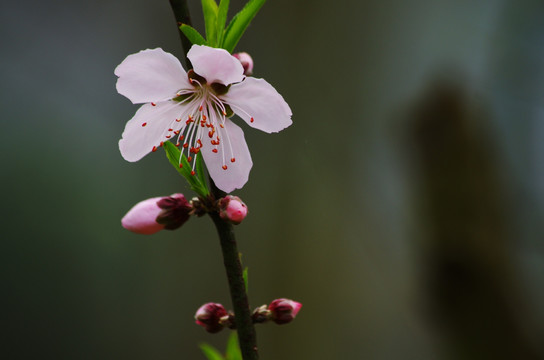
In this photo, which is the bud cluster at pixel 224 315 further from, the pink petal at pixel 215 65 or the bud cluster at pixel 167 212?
the pink petal at pixel 215 65

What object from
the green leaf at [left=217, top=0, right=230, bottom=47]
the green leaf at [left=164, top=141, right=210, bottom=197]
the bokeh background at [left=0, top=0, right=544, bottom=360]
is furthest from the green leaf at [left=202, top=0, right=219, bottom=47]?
the bokeh background at [left=0, top=0, right=544, bottom=360]

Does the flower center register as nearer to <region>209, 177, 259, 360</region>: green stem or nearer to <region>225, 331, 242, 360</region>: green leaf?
<region>209, 177, 259, 360</region>: green stem

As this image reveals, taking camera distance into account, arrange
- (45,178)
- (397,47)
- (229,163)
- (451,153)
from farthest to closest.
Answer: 1. (397,47)
2. (451,153)
3. (45,178)
4. (229,163)

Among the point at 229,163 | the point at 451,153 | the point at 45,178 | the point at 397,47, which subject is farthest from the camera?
the point at 397,47

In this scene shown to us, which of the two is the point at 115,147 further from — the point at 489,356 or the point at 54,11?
the point at 489,356

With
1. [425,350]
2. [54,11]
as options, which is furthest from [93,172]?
[425,350]

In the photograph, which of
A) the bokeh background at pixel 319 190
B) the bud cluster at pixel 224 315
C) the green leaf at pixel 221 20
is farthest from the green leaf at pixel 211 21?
the bokeh background at pixel 319 190

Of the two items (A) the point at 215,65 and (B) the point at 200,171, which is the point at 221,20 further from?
(B) the point at 200,171
